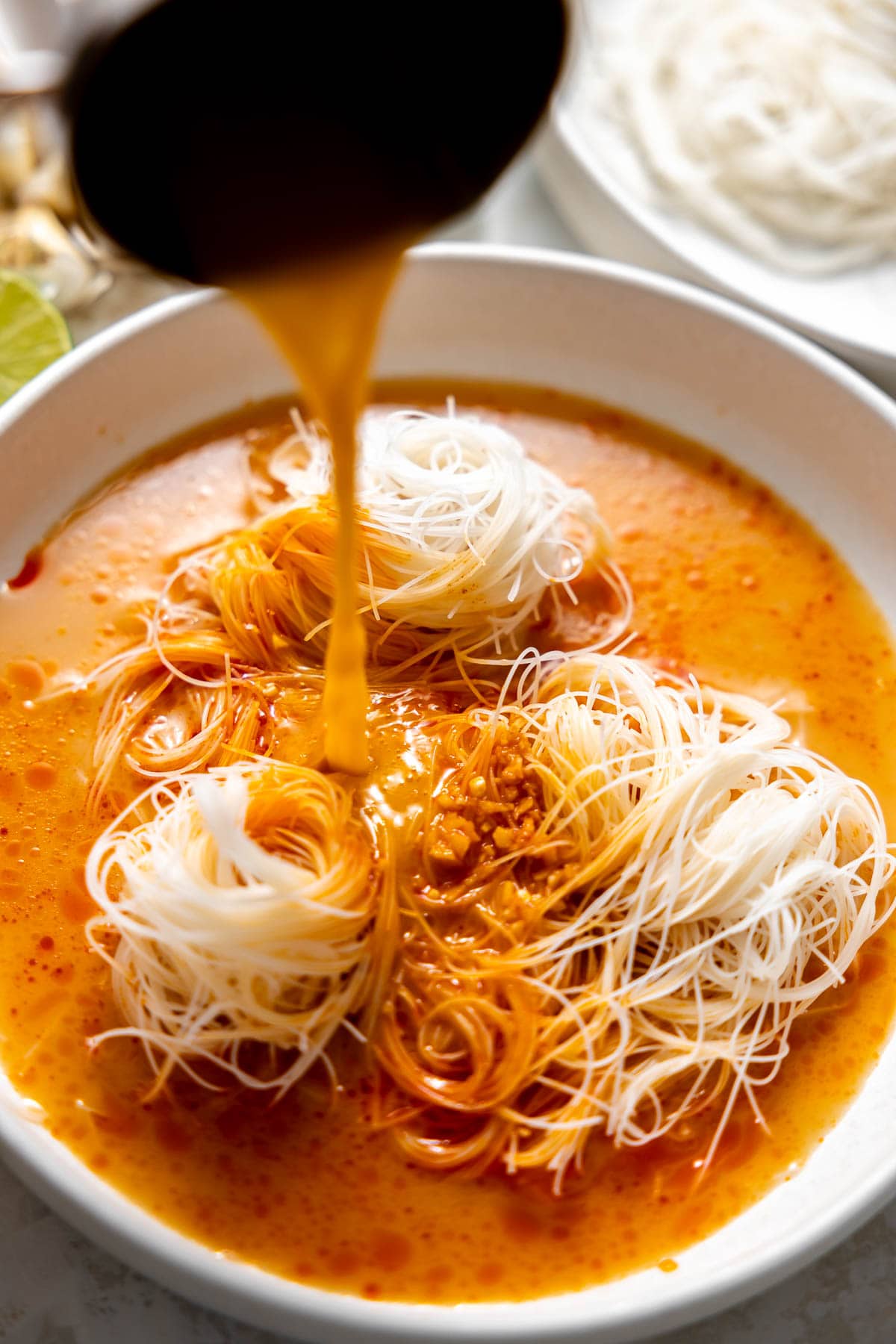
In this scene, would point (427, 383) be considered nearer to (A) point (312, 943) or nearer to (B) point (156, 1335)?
(A) point (312, 943)

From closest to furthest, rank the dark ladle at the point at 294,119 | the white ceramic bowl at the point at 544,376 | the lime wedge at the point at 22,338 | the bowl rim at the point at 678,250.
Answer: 1. the dark ladle at the point at 294,119
2. the white ceramic bowl at the point at 544,376
3. the lime wedge at the point at 22,338
4. the bowl rim at the point at 678,250

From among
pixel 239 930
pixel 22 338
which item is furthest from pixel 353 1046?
pixel 22 338

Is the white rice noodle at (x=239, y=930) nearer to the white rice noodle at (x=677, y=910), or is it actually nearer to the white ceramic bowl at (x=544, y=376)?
the white rice noodle at (x=677, y=910)

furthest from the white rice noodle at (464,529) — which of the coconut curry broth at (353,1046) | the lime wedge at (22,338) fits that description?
the lime wedge at (22,338)

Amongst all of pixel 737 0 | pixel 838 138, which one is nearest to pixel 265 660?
pixel 838 138

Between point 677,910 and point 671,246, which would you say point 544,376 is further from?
point 677,910

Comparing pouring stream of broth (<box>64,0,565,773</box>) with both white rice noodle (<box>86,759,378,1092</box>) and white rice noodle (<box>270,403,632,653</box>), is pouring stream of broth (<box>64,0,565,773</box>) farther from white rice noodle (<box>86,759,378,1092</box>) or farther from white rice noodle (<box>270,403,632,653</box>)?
white rice noodle (<box>86,759,378,1092</box>)

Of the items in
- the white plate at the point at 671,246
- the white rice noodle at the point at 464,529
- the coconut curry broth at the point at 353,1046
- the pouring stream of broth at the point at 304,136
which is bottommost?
the coconut curry broth at the point at 353,1046
